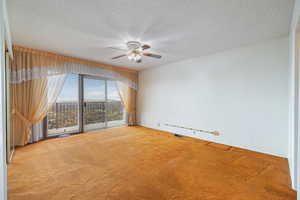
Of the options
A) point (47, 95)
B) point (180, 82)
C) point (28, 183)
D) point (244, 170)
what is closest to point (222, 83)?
point (180, 82)

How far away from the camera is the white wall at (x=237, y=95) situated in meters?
2.76

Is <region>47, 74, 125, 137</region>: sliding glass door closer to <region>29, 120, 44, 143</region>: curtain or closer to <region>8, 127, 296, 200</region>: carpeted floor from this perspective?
<region>29, 120, 44, 143</region>: curtain

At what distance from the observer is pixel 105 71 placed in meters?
4.76

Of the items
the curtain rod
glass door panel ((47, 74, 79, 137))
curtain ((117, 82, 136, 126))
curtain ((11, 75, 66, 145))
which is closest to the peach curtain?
curtain ((11, 75, 66, 145))

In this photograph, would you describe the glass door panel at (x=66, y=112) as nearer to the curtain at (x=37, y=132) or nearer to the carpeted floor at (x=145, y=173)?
the curtain at (x=37, y=132)

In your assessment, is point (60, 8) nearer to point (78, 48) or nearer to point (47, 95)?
point (78, 48)

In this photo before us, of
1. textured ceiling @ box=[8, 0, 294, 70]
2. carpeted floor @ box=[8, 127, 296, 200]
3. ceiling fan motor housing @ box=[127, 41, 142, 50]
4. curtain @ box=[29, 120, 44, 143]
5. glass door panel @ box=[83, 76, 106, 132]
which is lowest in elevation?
carpeted floor @ box=[8, 127, 296, 200]

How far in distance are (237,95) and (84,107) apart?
4475mm

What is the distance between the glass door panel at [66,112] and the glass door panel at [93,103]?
0.27 metres

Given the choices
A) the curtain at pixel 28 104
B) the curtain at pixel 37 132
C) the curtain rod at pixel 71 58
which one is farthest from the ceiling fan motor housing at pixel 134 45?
the curtain at pixel 37 132

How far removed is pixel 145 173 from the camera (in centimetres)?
216

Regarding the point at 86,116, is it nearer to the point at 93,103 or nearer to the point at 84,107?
the point at 84,107

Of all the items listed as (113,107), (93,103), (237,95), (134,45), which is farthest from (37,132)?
(237,95)

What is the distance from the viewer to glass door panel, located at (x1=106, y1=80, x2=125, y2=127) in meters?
5.28
